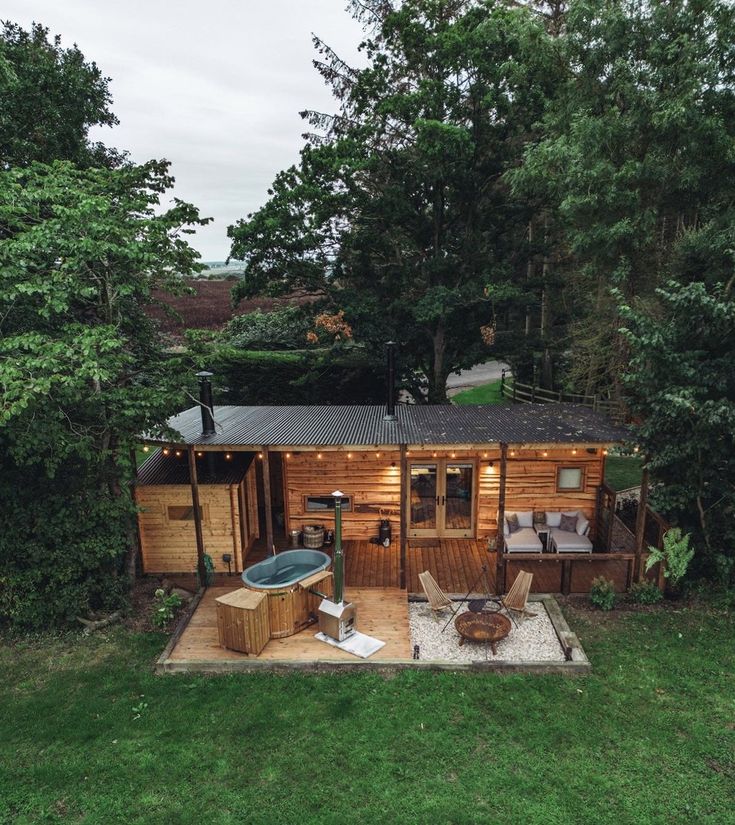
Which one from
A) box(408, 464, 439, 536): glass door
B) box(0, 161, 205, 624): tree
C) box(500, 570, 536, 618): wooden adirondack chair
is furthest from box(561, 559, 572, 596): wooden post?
box(0, 161, 205, 624): tree

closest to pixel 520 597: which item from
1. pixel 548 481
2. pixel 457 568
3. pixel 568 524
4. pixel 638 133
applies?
pixel 457 568

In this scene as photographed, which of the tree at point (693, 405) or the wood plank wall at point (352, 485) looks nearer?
the tree at point (693, 405)

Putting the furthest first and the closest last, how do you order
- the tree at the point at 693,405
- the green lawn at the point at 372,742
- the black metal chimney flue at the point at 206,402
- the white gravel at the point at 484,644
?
the black metal chimney flue at the point at 206,402 → the tree at the point at 693,405 → the white gravel at the point at 484,644 → the green lawn at the point at 372,742

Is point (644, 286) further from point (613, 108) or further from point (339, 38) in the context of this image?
point (339, 38)

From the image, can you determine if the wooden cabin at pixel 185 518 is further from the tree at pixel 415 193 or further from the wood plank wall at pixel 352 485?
the tree at pixel 415 193

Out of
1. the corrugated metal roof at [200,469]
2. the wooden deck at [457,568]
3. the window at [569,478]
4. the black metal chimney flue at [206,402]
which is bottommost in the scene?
the wooden deck at [457,568]

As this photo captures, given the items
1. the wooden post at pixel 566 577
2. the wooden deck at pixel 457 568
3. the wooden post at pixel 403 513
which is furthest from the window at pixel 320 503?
the wooden post at pixel 566 577

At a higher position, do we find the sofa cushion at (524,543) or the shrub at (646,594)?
the sofa cushion at (524,543)

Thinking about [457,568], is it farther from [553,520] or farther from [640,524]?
[640,524]
